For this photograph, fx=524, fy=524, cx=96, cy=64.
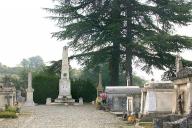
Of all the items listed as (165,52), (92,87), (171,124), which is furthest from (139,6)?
(171,124)

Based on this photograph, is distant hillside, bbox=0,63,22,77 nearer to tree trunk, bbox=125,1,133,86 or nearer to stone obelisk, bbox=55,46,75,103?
stone obelisk, bbox=55,46,75,103

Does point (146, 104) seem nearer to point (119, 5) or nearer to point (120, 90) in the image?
point (120, 90)

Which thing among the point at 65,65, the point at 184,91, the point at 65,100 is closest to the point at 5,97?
A: the point at 65,100

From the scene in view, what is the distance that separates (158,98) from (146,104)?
34.8 inches

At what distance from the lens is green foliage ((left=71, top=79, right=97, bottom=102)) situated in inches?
2133

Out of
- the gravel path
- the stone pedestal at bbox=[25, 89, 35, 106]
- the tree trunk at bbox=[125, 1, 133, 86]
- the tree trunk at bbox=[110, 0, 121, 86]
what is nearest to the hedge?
the stone pedestal at bbox=[25, 89, 35, 106]

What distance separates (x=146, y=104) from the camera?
87.8 ft

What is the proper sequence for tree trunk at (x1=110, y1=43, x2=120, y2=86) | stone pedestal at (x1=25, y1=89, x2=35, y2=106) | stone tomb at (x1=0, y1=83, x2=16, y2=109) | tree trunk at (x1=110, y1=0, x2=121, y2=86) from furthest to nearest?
tree trunk at (x1=110, y1=43, x2=120, y2=86) → tree trunk at (x1=110, y1=0, x2=121, y2=86) → stone pedestal at (x1=25, y1=89, x2=35, y2=106) → stone tomb at (x1=0, y1=83, x2=16, y2=109)

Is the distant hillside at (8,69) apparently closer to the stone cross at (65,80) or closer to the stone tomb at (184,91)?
the stone cross at (65,80)

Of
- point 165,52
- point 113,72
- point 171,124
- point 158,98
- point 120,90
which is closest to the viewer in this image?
point 171,124

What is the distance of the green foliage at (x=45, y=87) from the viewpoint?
173ft

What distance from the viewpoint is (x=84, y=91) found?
54.2 metres

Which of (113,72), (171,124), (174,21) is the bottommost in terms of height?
(171,124)

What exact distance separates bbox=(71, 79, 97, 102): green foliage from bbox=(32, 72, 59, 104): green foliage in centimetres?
202
